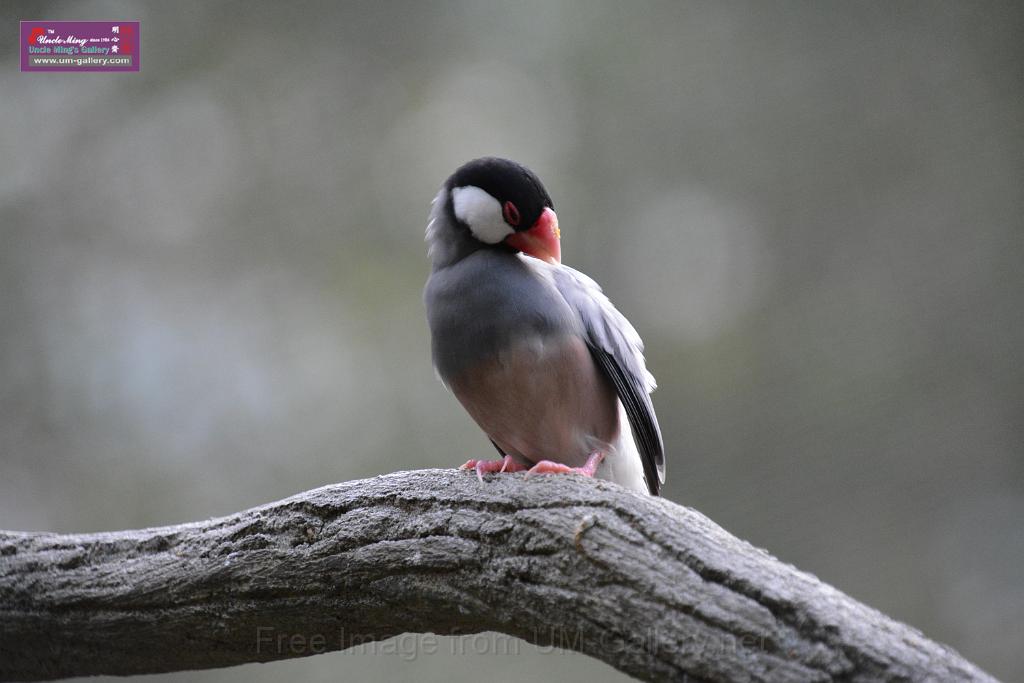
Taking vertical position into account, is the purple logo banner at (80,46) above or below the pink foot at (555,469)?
above

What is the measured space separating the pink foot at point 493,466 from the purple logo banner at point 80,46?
9.96 ft

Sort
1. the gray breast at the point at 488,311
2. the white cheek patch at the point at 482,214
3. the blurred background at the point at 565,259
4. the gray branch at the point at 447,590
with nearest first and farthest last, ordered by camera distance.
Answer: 1. the gray branch at the point at 447,590
2. the gray breast at the point at 488,311
3. the white cheek patch at the point at 482,214
4. the blurred background at the point at 565,259

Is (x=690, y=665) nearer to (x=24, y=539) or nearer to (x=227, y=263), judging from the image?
(x=24, y=539)

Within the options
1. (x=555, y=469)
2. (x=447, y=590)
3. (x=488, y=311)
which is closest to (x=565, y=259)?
(x=488, y=311)

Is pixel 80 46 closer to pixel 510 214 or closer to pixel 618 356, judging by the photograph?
pixel 510 214

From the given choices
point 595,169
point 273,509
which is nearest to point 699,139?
point 595,169

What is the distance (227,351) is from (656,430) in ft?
8.23

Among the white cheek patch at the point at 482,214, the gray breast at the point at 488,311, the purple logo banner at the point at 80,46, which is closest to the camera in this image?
the gray breast at the point at 488,311

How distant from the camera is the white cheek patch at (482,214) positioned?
79.7 inches

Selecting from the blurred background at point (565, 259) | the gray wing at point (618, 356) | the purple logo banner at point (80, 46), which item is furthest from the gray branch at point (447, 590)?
the purple logo banner at point (80, 46)

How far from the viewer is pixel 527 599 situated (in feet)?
4.73

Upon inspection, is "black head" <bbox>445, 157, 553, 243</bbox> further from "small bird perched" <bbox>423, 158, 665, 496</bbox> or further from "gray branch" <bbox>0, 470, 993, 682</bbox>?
"gray branch" <bbox>0, 470, 993, 682</bbox>

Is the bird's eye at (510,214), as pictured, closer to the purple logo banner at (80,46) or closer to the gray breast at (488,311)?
the gray breast at (488,311)

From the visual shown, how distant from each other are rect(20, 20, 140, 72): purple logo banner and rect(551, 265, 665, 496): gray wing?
281cm
